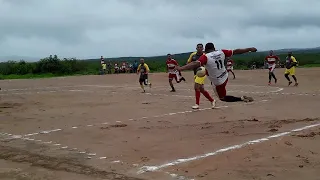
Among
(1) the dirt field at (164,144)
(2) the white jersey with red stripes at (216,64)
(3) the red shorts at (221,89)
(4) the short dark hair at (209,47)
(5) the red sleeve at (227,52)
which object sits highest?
(4) the short dark hair at (209,47)

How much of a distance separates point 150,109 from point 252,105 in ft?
11.2

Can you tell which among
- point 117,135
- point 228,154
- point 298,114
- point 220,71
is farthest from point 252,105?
point 228,154

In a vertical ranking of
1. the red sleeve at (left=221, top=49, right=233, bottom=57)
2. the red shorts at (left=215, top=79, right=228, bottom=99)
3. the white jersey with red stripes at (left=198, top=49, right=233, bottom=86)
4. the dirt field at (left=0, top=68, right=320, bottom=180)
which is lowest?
the dirt field at (left=0, top=68, right=320, bottom=180)

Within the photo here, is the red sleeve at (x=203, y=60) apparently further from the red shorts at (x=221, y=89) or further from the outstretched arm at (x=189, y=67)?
the red shorts at (x=221, y=89)

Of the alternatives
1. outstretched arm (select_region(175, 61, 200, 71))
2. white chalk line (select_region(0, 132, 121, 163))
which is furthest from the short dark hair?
white chalk line (select_region(0, 132, 121, 163))

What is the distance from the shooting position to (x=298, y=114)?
12.7 m

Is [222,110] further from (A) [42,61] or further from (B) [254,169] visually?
(A) [42,61]

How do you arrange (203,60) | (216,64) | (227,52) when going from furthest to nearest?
(227,52), (216,64), (203,60)

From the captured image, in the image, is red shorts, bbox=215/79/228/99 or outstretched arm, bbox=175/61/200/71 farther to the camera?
red shorts, bbox=215/79/228/99

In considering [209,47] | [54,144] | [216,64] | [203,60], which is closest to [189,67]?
[203,60]

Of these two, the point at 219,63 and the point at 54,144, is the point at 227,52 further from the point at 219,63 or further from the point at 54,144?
the point at 54,144

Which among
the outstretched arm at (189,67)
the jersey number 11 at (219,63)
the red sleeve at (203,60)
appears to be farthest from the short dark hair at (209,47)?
the outstretched arm at (189,67)

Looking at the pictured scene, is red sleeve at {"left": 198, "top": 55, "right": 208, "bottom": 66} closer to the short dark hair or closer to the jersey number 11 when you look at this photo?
the jersey number 11

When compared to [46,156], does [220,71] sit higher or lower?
higher
